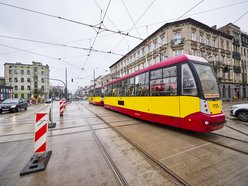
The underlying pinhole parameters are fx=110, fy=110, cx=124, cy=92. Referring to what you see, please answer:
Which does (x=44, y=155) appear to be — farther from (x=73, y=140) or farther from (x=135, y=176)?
(x=135, y=176)

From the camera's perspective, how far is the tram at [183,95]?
403 centimetres

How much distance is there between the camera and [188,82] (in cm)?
438

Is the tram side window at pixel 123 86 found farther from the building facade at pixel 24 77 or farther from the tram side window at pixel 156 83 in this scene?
the building facade at pixel 24 77

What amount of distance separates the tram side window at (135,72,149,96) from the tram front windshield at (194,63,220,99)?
8.44 feet

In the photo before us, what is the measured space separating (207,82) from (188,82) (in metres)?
0.72

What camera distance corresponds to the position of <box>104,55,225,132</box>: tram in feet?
13.2

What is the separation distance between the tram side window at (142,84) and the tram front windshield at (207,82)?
257 cm

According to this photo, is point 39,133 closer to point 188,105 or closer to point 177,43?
point 188,105

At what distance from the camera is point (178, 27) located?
771 inches

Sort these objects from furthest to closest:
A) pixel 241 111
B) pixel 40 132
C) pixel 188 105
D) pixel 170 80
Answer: pixel 241 111 → pixel 170 80 → pixel 188 105 → pixel 40 132

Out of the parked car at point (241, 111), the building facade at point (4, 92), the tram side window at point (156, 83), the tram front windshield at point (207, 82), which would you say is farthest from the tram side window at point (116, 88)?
the building facade at point (4, 92)

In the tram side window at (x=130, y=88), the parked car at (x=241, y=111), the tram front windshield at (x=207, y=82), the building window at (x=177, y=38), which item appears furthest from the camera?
the building window at (x=177, y=38)

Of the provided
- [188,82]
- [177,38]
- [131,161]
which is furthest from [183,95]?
[177,38]

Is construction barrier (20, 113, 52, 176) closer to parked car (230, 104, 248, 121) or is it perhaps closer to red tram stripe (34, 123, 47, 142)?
red tram stripe (34, 123, 47, 142)
